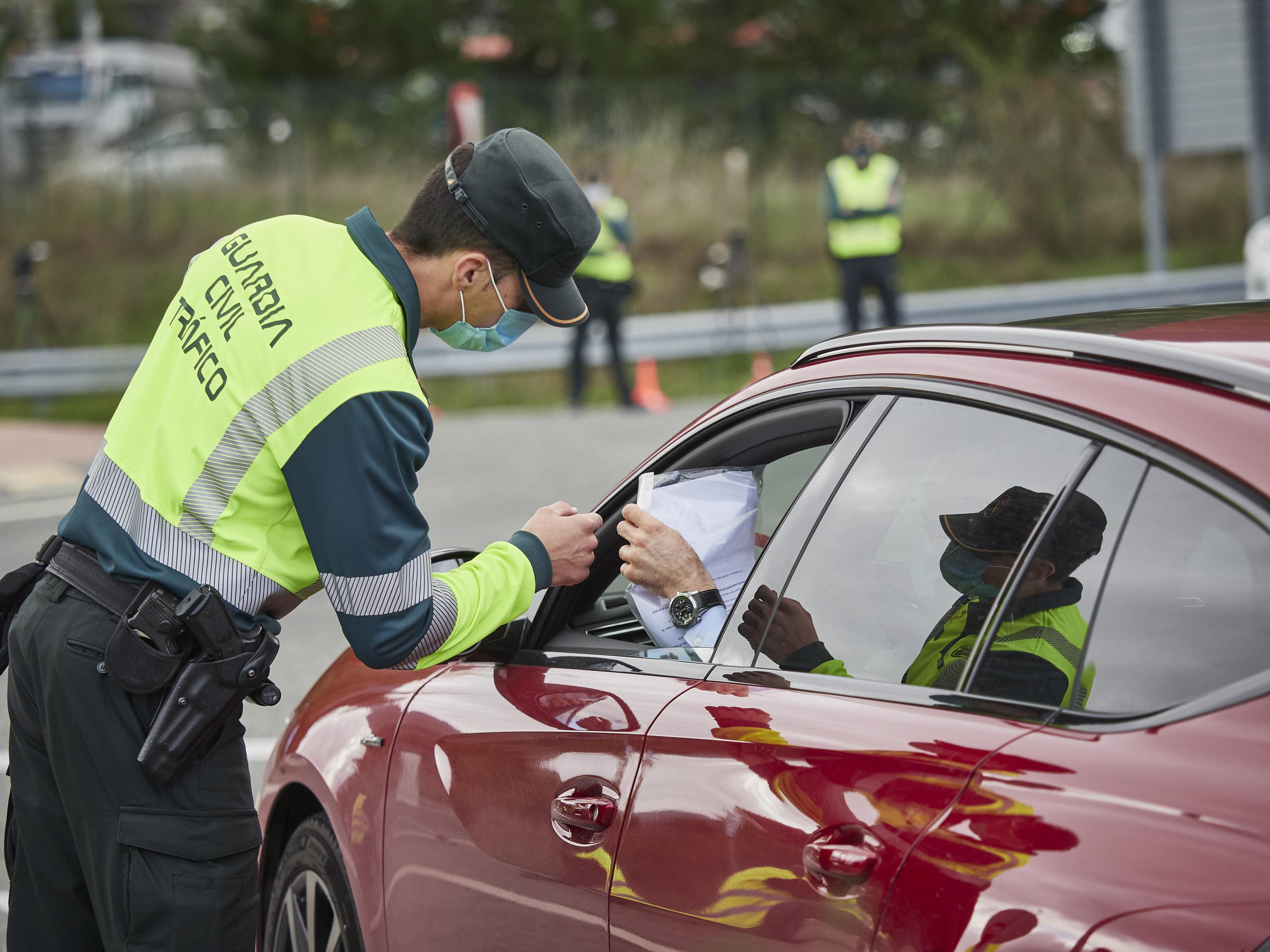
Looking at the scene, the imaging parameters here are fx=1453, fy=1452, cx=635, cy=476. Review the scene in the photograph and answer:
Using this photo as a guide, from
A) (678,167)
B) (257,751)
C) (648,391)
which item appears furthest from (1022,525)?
(678,167)

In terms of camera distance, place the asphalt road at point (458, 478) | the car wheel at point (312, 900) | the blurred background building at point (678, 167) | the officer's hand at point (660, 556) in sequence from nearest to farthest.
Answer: the officer's hand at point (660, 556)
the car wheel at point (312, 900)
the asphalt road at point (458, 478)
the blurred background building at point (678, 167)

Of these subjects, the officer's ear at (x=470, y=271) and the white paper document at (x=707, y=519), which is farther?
Answer: the white paper document at (x=707, y=519)

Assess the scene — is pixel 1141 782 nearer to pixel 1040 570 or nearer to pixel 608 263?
pixel 1040 570

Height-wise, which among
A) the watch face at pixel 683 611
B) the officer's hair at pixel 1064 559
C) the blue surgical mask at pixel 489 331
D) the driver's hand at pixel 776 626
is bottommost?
the watch face at pixel 683 611

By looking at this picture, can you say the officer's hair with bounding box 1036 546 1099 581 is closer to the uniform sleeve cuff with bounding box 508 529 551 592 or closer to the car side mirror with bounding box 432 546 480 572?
the uniform sleeve cuff with bounding box 508 529 551 592

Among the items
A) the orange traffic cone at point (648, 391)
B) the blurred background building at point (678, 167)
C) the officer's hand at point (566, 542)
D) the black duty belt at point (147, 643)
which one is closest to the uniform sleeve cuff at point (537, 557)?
the officer's hand at point (566, 542)

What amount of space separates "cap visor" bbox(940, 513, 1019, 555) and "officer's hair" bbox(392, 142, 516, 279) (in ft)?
3.07

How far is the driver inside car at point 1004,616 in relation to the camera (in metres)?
1.80

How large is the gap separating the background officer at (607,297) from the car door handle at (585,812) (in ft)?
34.8

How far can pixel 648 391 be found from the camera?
1401 cm

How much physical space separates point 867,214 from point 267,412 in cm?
1129

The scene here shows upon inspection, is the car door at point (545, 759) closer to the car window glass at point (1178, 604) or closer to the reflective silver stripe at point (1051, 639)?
the reflective silver stripe at point (1051, 639)

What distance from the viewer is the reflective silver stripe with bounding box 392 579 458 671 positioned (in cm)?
242

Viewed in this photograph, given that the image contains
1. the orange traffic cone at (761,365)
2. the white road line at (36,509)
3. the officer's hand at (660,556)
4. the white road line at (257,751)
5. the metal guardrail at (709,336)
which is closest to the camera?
the officer's hand at (660,556)
